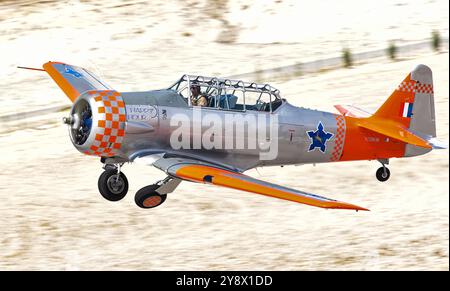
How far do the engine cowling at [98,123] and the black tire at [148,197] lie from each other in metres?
0.82

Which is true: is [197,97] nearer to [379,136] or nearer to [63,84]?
[63,84]

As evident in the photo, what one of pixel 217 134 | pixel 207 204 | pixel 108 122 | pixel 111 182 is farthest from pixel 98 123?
pixel 207 204

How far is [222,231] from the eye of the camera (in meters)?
16.9

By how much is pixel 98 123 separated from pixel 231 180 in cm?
239

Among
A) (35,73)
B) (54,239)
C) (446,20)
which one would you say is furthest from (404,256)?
(446,20)

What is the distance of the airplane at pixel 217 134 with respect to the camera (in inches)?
588

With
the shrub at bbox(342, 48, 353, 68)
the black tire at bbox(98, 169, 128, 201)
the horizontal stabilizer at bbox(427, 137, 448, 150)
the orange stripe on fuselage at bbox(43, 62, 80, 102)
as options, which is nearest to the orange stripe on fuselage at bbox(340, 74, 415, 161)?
the horizontal stabilizer at bbox(427, 137, 448, 150)

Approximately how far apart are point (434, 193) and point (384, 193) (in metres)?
1.03

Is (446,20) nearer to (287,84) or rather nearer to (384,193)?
(287,84)

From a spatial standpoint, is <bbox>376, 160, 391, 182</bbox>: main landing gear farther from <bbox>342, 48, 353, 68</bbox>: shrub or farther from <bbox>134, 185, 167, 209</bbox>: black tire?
<bbox>342, 48, 353, 68</bbox>: shrub

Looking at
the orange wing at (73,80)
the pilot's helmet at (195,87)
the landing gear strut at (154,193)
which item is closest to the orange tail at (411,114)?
the pilot's helmet at (195,87)

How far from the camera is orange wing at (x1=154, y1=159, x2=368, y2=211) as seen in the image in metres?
13.7

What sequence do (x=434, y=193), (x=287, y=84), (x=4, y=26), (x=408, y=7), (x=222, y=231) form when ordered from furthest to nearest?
(x=408, y=7), (x=4, y=26), (x=287, y=84), (x=434, y=193), (x=222, y=231)

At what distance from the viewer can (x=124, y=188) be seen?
16.2m
